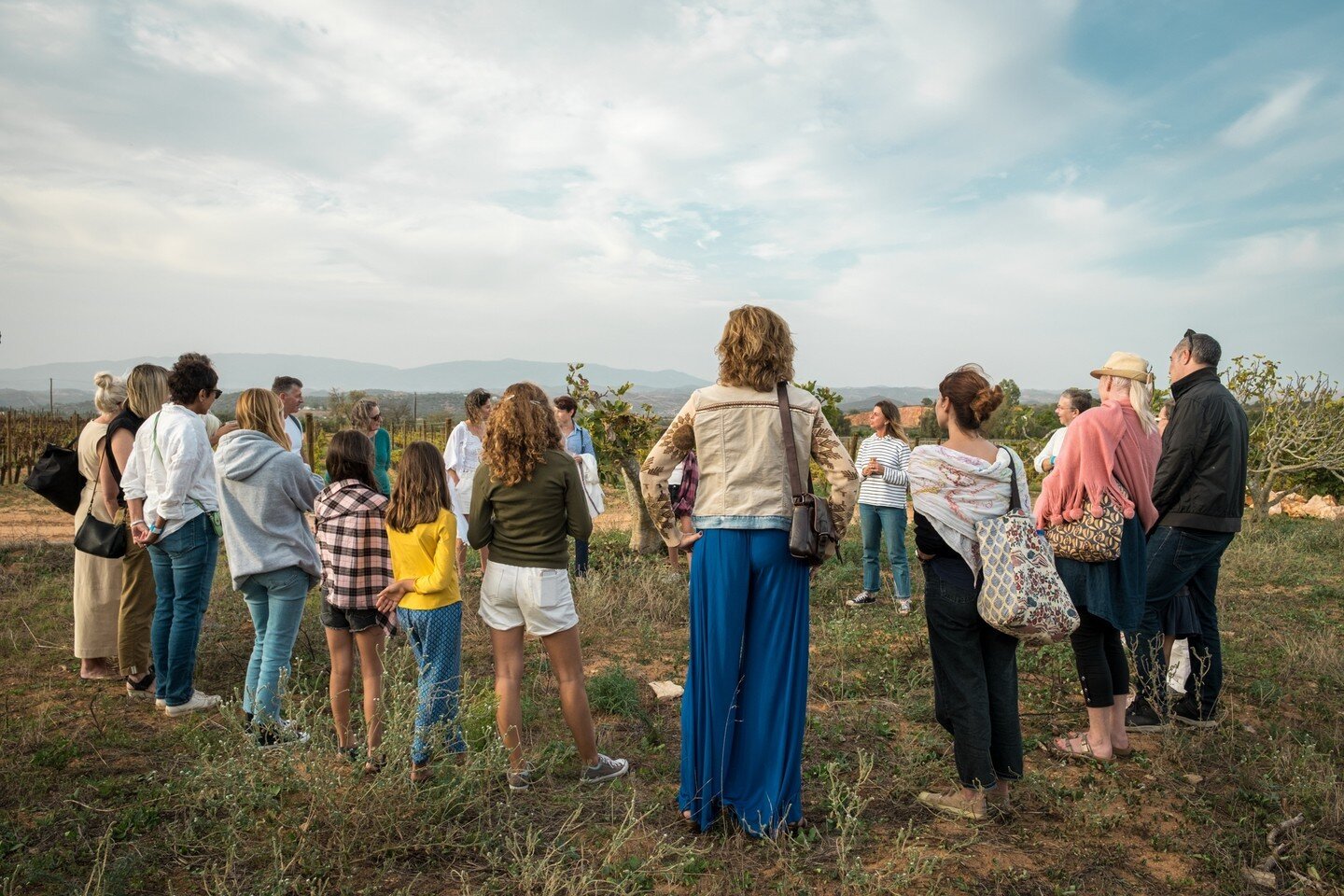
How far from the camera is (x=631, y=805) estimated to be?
3078 mm

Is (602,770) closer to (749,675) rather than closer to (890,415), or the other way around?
(749,675)

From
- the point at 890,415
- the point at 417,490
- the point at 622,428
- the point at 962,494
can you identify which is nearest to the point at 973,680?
the point at 962,494

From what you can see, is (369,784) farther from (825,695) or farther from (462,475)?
(462,475)

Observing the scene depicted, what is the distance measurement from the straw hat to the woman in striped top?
2855mm

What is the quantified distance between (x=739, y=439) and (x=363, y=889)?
2167mm

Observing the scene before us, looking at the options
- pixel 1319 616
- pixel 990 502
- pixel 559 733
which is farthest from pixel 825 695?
pixel 1319 616

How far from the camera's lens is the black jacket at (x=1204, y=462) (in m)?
4.27

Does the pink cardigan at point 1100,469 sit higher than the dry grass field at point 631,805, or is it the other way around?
the pink cardigan at point 1100,469

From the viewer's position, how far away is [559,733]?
441cm

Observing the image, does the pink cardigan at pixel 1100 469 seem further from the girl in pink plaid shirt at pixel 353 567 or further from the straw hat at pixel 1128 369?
the girl in pink plaid shirt at pixel 353 567

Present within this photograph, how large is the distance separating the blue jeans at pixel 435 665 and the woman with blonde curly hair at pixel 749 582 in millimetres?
1171

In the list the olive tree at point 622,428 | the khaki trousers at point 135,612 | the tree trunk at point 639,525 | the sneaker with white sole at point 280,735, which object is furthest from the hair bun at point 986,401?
the tree trunk at point 639,525

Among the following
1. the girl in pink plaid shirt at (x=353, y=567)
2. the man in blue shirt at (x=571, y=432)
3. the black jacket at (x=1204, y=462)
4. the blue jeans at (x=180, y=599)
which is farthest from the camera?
the man in blue shirt at (x=571, y=432)

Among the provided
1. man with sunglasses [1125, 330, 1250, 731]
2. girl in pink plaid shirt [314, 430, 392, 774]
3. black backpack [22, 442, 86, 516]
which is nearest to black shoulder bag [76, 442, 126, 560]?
black backpack [22, 442, 86, 516]
